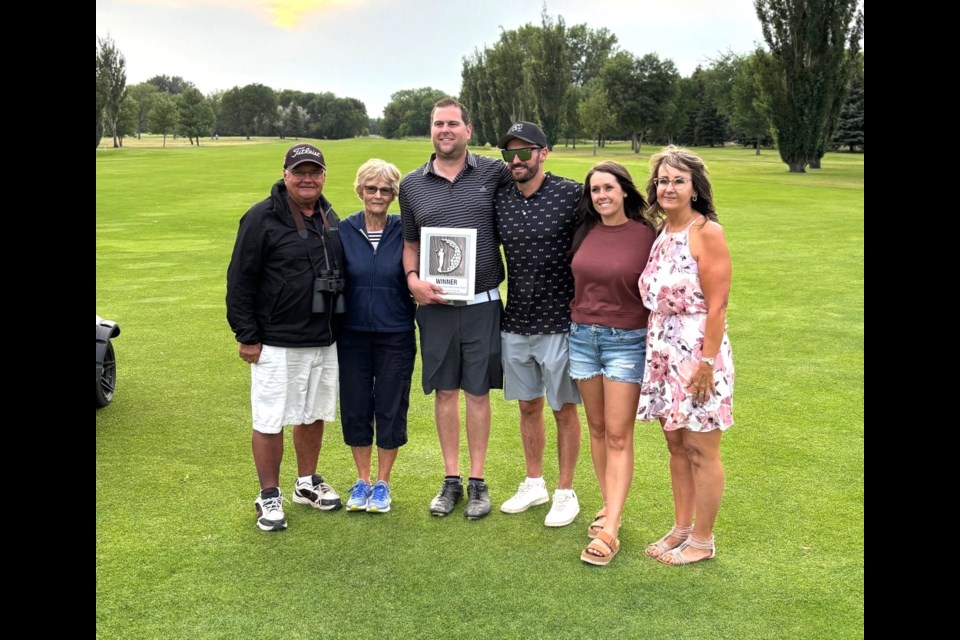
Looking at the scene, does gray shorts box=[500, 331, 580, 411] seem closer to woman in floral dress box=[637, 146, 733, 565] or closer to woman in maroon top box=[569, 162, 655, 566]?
woman in maroon top box=[569, 162, 655, 566]

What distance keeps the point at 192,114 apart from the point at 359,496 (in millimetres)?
95968

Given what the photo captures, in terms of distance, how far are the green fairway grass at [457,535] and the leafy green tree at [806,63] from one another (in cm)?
3378

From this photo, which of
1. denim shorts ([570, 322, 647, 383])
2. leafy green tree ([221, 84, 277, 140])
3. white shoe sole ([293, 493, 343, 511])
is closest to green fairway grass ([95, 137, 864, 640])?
white shoe sole ([293, 493, 343, 511])

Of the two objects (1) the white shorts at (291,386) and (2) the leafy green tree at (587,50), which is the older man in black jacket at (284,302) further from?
(2) the leafy green tree at (587,50)

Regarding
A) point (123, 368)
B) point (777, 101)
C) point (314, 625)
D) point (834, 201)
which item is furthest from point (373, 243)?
point (777, 101)

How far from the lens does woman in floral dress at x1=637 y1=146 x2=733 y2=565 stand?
4.05 metres

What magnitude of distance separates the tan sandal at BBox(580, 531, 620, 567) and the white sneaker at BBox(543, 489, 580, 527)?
41cm

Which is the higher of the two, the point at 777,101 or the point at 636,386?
the point at 777,101

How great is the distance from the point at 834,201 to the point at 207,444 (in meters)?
24.1

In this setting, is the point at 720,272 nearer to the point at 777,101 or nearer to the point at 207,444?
the point at 207,444

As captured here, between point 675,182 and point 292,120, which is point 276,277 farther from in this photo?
point 292,120

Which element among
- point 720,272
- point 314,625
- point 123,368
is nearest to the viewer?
point 314,625

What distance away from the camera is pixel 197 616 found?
3836 mm

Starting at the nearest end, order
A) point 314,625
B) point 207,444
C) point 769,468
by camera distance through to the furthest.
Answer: point 314,625 → point 769,468 → point 207,444
